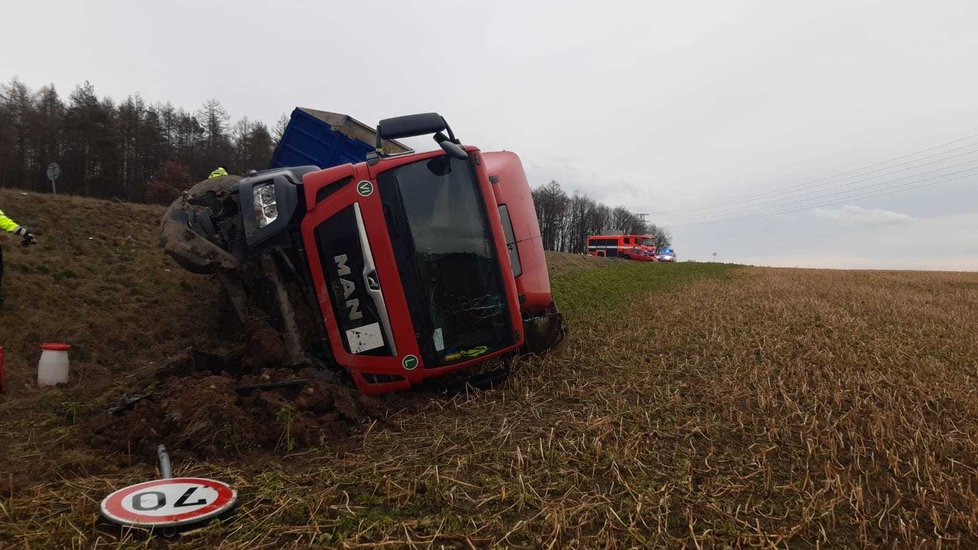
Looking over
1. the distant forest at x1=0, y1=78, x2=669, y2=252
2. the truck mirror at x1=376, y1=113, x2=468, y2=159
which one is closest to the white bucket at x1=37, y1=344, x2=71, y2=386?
the truck mirror at x1=376, y1=113, x2=468, y2=159

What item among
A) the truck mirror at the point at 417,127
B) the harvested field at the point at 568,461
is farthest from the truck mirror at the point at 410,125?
the harvested field at the point at 568,461

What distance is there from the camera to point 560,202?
7594 cm

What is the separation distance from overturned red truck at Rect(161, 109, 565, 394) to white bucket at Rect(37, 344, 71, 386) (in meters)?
1.66

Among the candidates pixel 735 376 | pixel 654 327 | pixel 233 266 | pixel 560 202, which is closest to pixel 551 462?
pixel 735 376

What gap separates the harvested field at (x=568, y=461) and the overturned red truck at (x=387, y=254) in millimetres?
474

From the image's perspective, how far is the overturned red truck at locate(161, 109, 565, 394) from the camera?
3689 millimetres

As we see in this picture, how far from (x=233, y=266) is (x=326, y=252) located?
0.85 meters

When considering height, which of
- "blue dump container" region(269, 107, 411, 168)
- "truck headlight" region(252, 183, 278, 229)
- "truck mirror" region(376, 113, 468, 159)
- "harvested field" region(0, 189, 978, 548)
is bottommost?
"harvested field" region(0, 189, 978, 548)

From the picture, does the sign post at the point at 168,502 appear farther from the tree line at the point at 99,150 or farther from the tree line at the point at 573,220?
the tree line at the point at 573,220

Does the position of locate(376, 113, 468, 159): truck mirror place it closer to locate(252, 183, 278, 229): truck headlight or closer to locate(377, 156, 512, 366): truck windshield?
locate(377, 156, 512, 366): truck windshield

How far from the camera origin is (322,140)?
266 inches

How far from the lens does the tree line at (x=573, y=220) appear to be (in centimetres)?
7075

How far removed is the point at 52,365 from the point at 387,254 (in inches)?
133

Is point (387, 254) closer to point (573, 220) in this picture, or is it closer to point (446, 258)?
point (446, 258)
